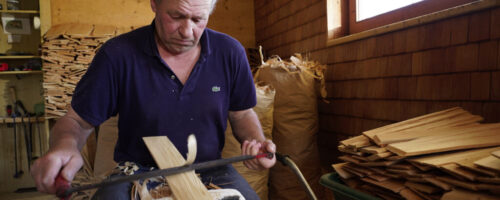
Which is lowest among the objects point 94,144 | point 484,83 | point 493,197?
point 94,144

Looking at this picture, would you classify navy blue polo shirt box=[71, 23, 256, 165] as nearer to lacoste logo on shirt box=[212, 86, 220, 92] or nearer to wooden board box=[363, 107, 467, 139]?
lacoste logo on shirt box=[212, 86, 220, 92]

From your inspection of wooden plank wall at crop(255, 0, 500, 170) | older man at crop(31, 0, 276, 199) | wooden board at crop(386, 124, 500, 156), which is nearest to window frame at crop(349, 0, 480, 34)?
wooden plank wall at crop(255, 0, 500, 170)

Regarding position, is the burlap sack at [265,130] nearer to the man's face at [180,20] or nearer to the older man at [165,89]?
the older man at [165,89]

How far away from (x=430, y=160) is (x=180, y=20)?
→ 113 centimetres

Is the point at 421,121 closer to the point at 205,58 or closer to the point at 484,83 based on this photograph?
the point at 484,83

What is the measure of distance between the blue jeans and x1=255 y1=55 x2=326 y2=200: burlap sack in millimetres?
1137

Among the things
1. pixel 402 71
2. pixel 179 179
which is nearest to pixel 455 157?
pixel 402 71

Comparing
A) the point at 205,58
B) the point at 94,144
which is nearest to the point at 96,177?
the point at 94,144

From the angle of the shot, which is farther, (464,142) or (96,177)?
(96,177)

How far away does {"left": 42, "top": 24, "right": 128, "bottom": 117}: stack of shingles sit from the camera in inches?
129

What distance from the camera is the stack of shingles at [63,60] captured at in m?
3.27

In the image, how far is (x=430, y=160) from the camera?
3.67 ft

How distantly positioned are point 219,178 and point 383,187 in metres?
0.67

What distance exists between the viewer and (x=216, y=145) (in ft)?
4.90
